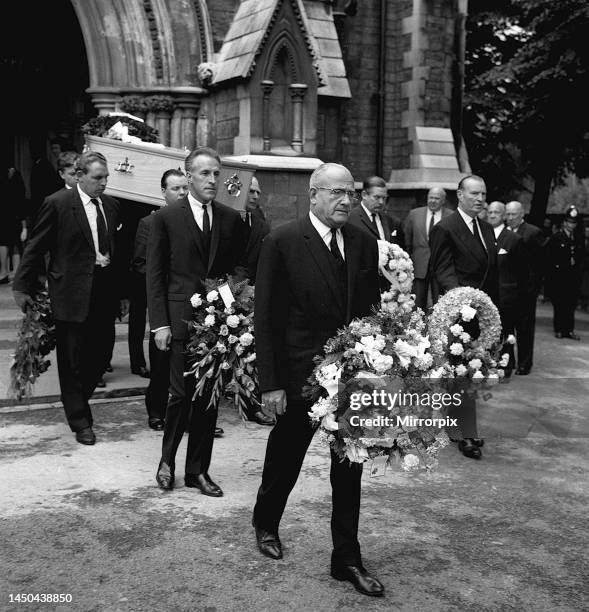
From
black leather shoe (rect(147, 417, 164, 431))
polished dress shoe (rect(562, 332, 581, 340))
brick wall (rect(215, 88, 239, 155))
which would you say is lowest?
polished dress shoe (rect(562, 332, 581, 340))

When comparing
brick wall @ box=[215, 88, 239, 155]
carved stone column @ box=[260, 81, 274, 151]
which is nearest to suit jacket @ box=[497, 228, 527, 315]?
carved stone column @ box=[260, 81, 274, 151]

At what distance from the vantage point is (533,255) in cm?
1129

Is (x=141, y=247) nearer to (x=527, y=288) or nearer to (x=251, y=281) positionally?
(x=251, y=281)

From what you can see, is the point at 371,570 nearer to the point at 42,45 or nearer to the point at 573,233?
the point at 573,233

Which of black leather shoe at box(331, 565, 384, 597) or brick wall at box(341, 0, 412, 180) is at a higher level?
brick wall at box(341, 0, 412, 180)

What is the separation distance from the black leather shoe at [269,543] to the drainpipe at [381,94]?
38.0 feet

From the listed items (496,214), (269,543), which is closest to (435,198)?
(496,214)

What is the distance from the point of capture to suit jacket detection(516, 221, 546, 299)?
436 inches

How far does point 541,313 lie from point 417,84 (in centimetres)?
486

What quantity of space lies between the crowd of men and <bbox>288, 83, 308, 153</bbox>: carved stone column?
3.03 metres

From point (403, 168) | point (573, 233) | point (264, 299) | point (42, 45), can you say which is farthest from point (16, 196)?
point (264, 299)

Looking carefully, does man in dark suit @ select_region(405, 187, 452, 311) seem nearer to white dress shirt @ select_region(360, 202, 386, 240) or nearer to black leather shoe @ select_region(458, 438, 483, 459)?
white dress shirt @ select_region(360, 202, 386, 240)

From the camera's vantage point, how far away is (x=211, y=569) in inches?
170

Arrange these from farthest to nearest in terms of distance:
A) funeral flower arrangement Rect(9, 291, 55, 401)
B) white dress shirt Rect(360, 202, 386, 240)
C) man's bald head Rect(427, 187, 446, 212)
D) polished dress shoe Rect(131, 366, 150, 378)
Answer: man's bald head Rect(427, 187, 446, 212) → white dress shirt Rect(360, 202, 386, 240) → polished dress shoe Rect(131, 366, 150, 378) → funeral flower arrangement Rect(9, 291, 55, 401)
